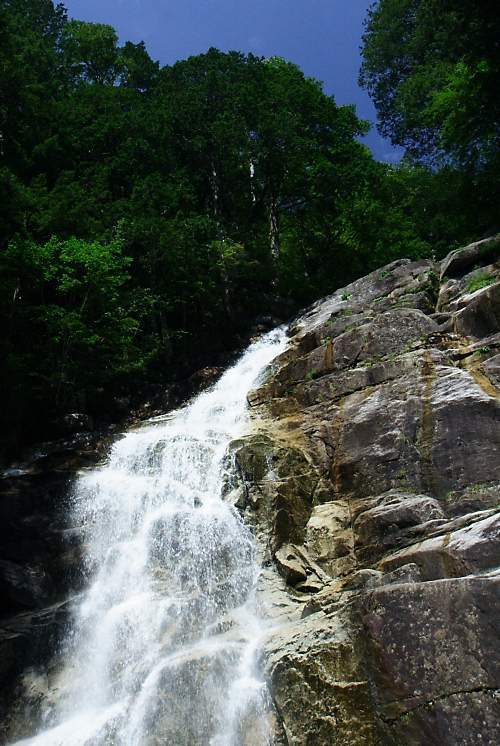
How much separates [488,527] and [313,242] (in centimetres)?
2170

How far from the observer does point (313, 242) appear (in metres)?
26.9

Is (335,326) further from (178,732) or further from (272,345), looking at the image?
(178,732)

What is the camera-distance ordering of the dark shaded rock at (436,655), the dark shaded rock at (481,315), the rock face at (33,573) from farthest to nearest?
the dark shaded rock at (481,315) < the rock face at (33,573) < the dark shaded rock at (436,655)

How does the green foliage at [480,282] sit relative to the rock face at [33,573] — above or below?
above

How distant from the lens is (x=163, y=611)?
886 cm

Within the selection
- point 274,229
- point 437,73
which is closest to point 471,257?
point 274,229

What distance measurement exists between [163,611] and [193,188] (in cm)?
1988

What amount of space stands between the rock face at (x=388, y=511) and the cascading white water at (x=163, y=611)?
57cm

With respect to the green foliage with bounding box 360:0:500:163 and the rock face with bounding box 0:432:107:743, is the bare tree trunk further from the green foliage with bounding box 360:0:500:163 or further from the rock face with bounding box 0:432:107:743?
the rock face with bounding box 0:432:107:743

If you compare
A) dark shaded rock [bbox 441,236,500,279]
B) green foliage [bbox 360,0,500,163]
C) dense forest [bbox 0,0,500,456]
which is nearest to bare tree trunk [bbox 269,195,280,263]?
dense forest [bbox 0,0,500,456]

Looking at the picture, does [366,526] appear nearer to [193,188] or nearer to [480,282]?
[480,282]

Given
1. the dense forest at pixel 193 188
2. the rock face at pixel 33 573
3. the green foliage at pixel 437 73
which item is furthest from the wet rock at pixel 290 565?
the green foliage at pixel 437 73

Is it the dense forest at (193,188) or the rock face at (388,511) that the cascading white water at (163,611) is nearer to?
the rock face at (388,511)

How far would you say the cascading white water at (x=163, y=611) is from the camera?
23.9 feet
